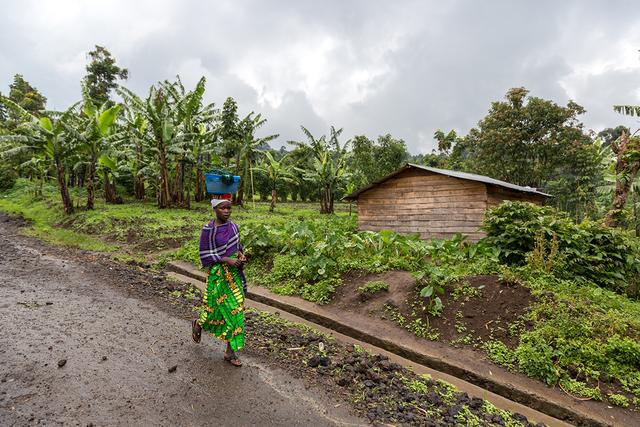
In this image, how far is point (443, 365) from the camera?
4438 mm

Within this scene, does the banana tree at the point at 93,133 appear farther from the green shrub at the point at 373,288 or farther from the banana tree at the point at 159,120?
the green shrub at the point at 373,288

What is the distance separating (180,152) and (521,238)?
1486 centimetres

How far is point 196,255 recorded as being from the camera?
9023 mm

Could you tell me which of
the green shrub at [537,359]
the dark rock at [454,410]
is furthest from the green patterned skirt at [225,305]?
the green shrub at [537,359]

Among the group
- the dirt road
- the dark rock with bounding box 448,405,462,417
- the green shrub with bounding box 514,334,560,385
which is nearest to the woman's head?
the dirt road

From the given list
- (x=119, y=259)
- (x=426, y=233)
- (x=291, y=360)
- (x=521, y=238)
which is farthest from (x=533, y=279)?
(x=119, y=259)

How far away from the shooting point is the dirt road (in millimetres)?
2889

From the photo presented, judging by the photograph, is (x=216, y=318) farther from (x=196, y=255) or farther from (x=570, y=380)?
(x=196, y=255)

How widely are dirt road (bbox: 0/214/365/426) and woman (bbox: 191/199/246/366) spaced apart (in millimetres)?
319

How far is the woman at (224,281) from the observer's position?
12.7 ft

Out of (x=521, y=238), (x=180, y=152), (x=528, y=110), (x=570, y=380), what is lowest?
(x=570, y=380)

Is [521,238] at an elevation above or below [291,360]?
above

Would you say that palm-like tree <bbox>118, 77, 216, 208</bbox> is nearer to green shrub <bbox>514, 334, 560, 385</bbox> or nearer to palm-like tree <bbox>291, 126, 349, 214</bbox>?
palm-like tree <bbox>291, 126, 349, 214</bbox>

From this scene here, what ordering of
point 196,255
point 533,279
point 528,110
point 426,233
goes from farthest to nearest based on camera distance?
1. point 528,110
2. point 426,233
3. point 196,255
4. point 533,279
